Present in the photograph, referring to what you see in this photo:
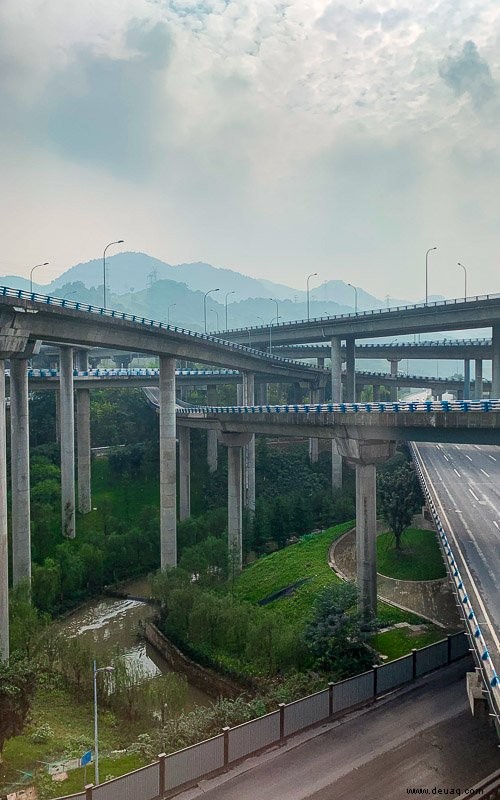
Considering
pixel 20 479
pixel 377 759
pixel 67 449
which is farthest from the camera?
pixel 67 449

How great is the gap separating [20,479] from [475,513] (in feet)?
108

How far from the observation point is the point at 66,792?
20.6 meters

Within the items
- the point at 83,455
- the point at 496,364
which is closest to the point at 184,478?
the point at 83,455

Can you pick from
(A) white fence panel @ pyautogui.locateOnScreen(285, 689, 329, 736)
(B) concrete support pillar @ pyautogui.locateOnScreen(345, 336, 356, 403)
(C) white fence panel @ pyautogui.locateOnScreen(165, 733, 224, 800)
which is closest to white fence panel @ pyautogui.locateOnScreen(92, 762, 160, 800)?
(C) white fence panel @ pyautogui.locateOnScreen(165, 733, 224, 800)

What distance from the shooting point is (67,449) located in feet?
195

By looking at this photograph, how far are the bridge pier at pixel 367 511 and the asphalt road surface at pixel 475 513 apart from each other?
15.5 feet

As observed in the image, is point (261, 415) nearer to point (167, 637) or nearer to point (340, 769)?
point (167, 637)

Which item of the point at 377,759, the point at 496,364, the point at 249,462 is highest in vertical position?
the point at 496,364

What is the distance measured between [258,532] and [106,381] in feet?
90.0

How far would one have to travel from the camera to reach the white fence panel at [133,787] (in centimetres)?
1764

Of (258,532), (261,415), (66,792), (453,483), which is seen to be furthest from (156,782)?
(258,532)

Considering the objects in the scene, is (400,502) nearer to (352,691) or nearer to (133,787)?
(352,691)

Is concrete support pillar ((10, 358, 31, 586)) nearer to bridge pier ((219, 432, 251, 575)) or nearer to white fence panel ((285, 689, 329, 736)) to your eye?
bridge pier ((219, 432, 251, 575))

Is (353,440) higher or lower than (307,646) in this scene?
higher
